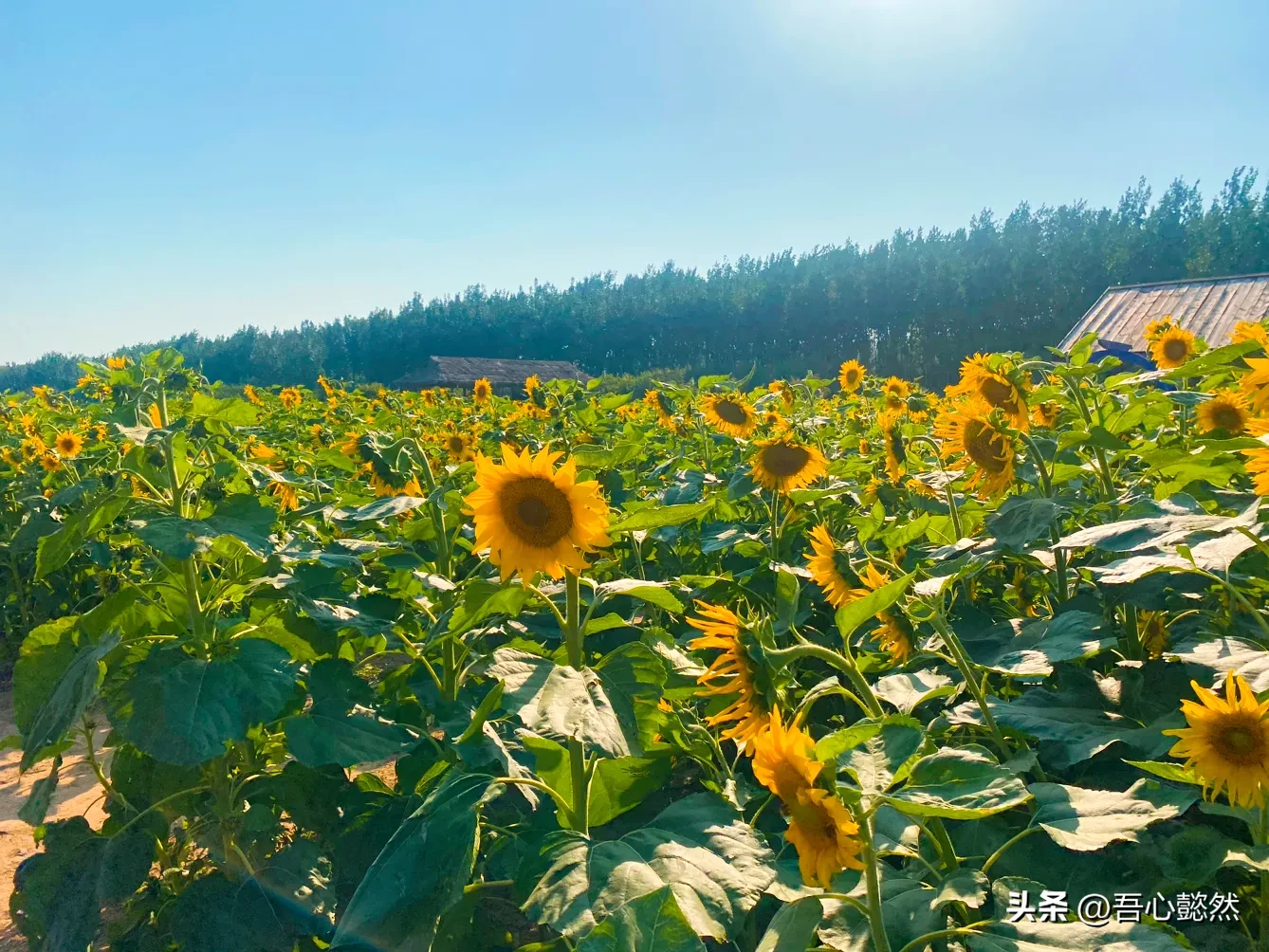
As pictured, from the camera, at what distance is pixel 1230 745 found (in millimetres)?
1312

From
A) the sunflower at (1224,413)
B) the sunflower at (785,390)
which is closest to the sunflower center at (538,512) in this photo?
the sunflower at (1224,413)

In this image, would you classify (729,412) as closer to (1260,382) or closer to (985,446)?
(985,446)

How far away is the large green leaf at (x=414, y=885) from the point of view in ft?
4.36

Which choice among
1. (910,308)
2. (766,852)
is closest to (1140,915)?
(766,852)

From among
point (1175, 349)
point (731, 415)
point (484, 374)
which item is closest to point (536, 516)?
point (731, 415)

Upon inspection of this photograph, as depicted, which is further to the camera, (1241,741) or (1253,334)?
(1253,334)

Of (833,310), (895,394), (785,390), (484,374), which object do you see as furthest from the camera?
(833,310)

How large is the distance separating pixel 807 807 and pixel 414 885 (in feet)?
2.09

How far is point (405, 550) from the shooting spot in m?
2.34

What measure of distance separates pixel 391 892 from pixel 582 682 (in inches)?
17.4

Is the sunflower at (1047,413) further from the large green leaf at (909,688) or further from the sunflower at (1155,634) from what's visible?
the large green leaf at (909,688)

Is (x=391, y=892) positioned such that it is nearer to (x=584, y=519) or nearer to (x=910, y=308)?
(x=584, y=519)

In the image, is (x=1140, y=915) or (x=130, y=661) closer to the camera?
(x=1140, y=915)

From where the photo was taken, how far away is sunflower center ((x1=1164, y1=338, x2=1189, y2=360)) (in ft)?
15.2
